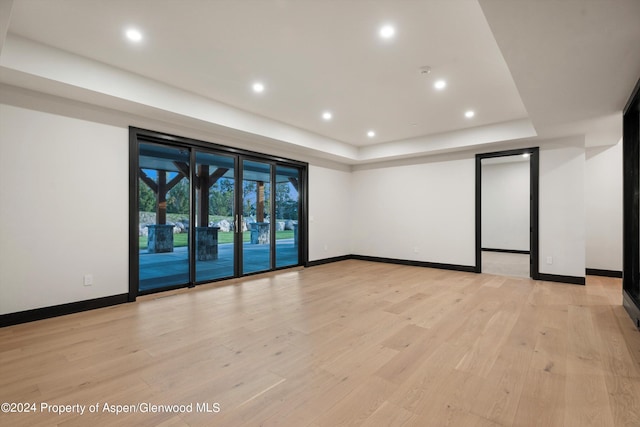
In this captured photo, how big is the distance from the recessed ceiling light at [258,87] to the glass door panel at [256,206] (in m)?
1.83

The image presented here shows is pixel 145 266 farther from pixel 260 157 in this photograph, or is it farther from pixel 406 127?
pixel 406 127

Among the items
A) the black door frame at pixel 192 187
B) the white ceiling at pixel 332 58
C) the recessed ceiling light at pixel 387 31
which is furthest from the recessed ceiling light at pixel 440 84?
the black door frame at pixel 192 187

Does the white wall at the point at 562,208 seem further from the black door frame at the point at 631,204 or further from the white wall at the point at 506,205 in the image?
the white wall at the point at 506,205

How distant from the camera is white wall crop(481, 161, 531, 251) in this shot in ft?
28.7

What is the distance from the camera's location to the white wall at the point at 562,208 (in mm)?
5124

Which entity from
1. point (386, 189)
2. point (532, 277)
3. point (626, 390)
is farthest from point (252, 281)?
point (532, 277)

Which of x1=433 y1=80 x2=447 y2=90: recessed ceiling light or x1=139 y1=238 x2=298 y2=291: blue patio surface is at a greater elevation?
x1=433 y1=80 x2=447 y2=90: recessed ceiling light

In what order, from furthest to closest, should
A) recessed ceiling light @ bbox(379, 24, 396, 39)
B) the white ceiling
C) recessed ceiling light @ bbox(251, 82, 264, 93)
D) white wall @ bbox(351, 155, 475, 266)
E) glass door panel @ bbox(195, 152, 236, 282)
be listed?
white wall @ bbox(351, 155, 475, 266), glass door panel @ bbox(195, 152, 236, 282), recessed ceiling light @ bbox(251, 82, 264, 93), recessed ceiling light @ bbox(379, 24, 396, 39), the white ceiling

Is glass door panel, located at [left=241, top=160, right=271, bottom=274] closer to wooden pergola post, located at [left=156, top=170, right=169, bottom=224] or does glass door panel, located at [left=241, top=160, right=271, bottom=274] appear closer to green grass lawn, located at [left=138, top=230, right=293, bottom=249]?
green grass lawn, located at [left=138, top=230, right=293, bottom=249]

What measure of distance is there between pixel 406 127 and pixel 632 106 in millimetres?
3015

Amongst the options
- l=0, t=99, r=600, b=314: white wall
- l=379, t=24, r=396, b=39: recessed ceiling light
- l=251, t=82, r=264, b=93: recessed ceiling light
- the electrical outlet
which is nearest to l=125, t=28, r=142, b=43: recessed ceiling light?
l=251, t=82, r=264, b=93: recessed ceiling light

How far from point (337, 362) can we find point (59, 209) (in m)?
3.61

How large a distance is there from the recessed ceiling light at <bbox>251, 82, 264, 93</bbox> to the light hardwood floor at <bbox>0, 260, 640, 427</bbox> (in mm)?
2865

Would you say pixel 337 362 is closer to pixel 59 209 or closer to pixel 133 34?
pixel 133 34
